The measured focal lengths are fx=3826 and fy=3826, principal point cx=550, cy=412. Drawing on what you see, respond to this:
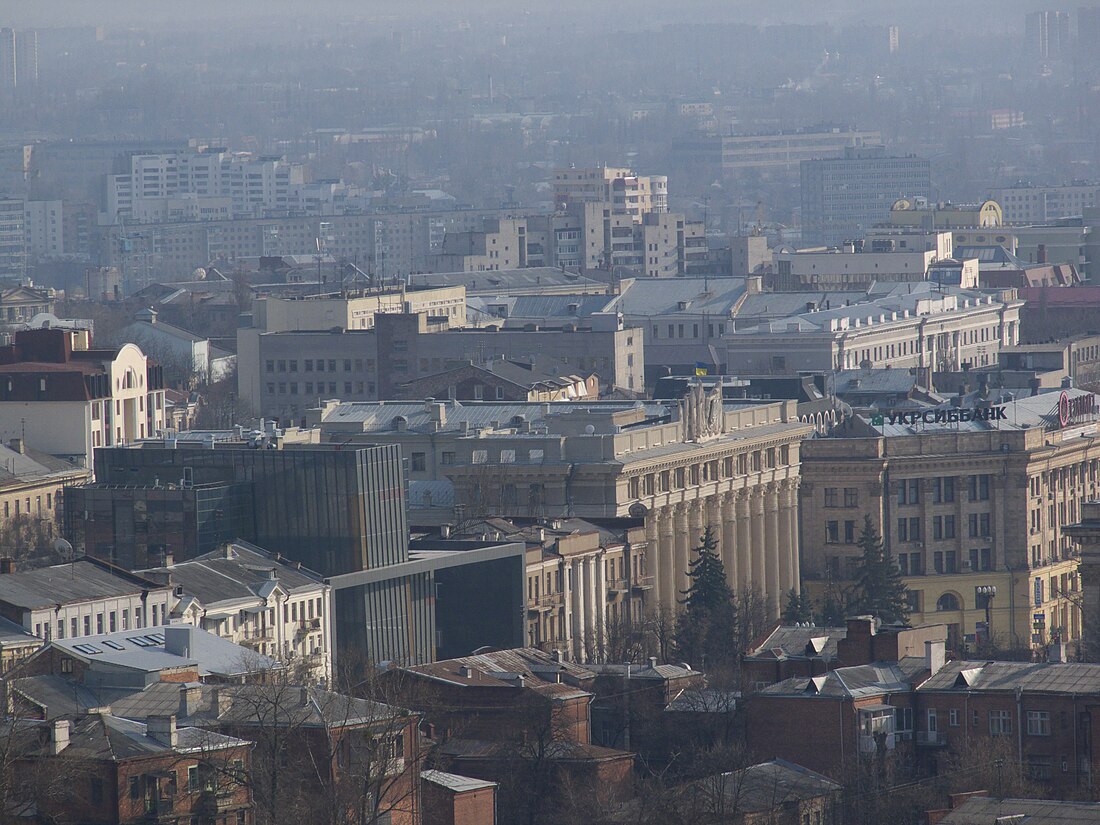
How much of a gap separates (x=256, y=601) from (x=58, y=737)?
65.6 feet

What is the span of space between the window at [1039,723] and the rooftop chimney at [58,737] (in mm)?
18711

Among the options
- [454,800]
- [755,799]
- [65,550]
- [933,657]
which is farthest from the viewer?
[65,550]

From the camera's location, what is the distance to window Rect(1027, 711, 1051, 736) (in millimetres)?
63812

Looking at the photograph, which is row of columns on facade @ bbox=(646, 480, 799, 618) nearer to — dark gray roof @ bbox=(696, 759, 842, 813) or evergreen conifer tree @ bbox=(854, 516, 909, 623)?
evergreen conifer tree @ bbox=(854, 516, 909, 623)

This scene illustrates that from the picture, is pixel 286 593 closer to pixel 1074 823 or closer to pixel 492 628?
pixel 492 628

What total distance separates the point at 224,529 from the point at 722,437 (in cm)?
2527

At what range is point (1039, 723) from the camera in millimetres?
63906

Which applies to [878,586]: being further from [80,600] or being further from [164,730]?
[164,730]

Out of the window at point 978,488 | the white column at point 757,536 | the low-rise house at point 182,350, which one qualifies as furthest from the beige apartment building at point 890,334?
the white column at point 757,536

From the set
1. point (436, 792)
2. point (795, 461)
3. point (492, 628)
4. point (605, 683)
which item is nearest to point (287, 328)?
point (795, 461)

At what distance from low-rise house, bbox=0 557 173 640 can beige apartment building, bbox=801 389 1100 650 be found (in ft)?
112

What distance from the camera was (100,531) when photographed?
7888 cm

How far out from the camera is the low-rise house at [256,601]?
7025cm

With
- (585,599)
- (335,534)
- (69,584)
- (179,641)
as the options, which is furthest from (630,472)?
(179,641)
